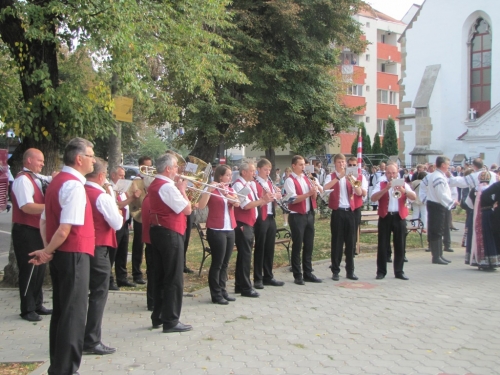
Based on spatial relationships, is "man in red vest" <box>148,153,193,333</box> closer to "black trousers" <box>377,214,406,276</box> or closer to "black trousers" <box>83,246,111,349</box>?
"black trousers" <box>83,246,111,349</box>

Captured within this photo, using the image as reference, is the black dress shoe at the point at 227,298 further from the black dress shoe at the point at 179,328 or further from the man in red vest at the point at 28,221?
the man in red vest at the point at 28,221

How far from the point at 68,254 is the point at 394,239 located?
610cm

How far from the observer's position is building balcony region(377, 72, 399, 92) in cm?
5162

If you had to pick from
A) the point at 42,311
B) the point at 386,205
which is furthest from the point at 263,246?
the point at 42,311

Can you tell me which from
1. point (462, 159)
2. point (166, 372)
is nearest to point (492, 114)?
point (462, 159)

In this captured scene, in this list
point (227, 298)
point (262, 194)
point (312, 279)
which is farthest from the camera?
point (312, 279)

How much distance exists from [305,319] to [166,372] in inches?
90.7

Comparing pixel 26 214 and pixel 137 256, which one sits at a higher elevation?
pixel 26 214

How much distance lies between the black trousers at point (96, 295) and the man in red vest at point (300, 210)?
3.83 metres

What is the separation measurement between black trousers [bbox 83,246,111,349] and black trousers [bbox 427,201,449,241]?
7.36 meters

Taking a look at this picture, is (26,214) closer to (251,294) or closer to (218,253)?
(218,253)

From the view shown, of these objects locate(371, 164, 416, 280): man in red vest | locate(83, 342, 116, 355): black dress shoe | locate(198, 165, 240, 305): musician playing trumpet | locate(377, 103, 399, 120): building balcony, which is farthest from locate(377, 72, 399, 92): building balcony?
locate(83, 342, 116, 355): black dress shoe

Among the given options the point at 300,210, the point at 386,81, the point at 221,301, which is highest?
the point at 386,81

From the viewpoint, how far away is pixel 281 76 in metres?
19.2
